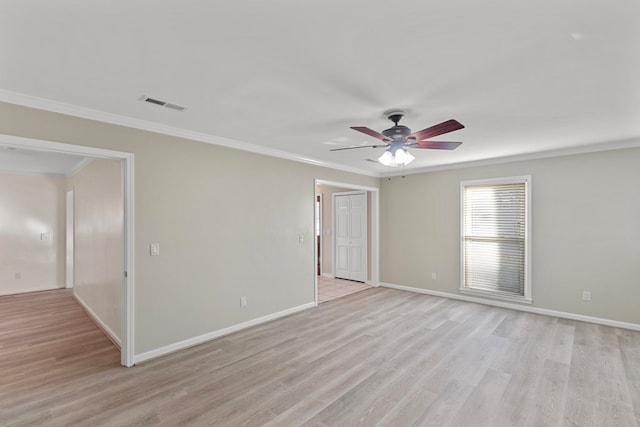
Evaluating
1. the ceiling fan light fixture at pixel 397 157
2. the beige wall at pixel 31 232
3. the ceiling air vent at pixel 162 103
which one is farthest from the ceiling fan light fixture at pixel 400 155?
the beige wall at pixel 31 232

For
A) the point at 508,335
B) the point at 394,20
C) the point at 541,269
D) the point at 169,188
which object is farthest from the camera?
the point at 541,269

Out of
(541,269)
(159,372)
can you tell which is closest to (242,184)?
(159,372)

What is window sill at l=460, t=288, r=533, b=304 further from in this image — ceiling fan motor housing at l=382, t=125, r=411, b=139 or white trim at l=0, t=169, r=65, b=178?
white trim at l=0, t=169, r=65, b=178

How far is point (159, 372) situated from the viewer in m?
2.96

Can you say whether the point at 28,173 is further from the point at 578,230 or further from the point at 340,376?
the point at 578,230

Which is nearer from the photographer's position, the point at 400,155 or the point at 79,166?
the point at 400,155

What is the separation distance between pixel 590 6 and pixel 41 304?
25.3ft

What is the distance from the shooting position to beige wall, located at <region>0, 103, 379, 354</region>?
3.17 meters

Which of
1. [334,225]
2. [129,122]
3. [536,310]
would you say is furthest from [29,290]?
[536,310]

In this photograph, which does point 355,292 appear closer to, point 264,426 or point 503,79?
point 264,426

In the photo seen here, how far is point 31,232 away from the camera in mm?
6219

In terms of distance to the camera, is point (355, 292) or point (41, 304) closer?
point (41, 304)

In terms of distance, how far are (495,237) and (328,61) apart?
179 inches

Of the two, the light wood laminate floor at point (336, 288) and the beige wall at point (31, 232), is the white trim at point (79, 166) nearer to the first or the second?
the beige wall at point (31, 232)
